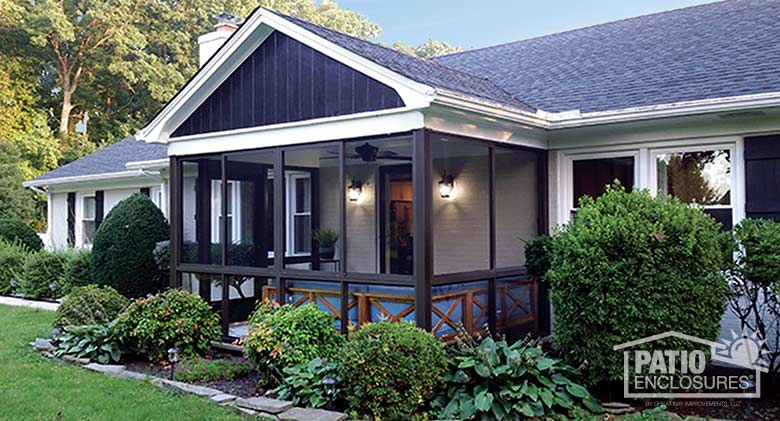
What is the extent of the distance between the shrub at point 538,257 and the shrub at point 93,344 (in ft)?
15.1

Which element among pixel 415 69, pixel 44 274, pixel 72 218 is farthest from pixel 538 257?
pixel 72 218

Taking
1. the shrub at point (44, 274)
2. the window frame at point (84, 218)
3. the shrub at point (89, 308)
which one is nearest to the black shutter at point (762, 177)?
the shrub at point (89, 308)

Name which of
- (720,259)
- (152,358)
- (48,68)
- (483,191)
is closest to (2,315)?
(152,358)

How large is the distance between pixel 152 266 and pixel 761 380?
8487mm

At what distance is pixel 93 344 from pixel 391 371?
3960 millimetres

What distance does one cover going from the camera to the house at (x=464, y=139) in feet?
19.5

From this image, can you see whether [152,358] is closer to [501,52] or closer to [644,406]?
[644,406]

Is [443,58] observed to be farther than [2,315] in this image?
Yes

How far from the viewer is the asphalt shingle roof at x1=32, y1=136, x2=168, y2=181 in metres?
12.8

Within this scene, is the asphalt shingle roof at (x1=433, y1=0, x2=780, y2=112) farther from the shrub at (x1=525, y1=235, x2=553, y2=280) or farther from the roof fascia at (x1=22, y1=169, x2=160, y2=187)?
the roof fascia at (x1=22, y1=169, x2=160, y2=187)

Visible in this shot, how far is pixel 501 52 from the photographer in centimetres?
1102

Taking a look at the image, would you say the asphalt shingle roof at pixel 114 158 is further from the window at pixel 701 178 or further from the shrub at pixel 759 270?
the shrub at pixel 759 270

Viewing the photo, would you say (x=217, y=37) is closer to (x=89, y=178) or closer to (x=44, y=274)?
(x=89, y=178)

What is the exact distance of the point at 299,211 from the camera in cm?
1058
